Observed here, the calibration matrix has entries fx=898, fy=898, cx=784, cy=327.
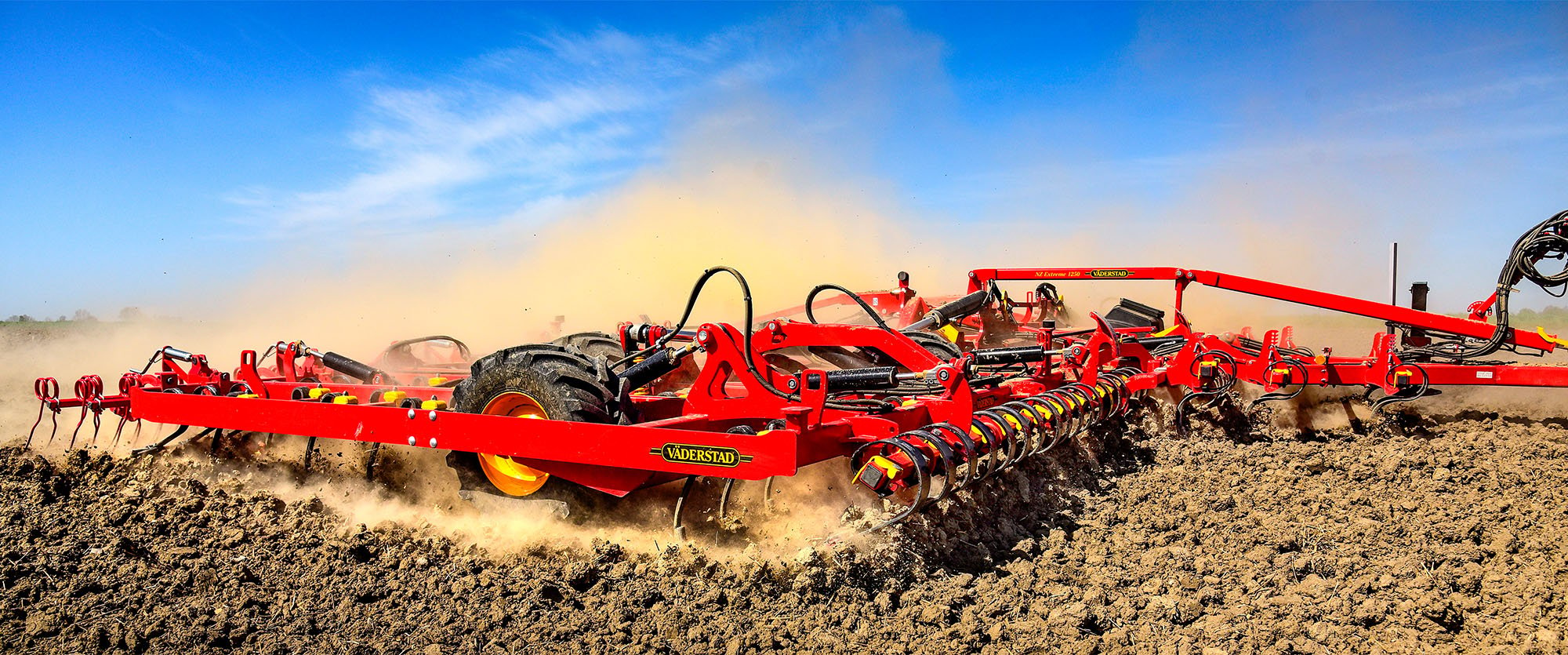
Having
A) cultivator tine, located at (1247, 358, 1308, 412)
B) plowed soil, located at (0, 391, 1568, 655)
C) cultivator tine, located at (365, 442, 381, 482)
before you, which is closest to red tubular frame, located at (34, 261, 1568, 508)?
cultivator tine, located at (1247, 358, 1308, 412)

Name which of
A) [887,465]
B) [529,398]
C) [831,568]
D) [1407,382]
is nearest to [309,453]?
[529,398]

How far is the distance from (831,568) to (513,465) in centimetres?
242

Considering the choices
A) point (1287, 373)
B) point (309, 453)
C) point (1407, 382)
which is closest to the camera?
point (309, 453)

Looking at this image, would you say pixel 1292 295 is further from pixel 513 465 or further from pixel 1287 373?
pixel 513 465

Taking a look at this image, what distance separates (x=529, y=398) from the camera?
5258 mm

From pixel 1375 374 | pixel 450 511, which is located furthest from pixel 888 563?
pixel 1375 374

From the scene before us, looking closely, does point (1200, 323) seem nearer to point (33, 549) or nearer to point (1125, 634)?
point (1125, 634)

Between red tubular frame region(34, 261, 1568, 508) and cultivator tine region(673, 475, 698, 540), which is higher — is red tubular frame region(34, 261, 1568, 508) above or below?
above

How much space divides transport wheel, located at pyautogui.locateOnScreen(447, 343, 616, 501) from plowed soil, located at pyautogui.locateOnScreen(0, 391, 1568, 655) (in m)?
0.25

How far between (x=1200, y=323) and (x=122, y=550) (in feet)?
64.6

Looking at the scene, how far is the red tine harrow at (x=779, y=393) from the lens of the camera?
4309mm

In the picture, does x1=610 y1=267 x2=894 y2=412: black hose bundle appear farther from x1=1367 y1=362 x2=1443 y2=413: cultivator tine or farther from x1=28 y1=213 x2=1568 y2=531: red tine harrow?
x1=1367 y1=362 x2=1443 y2=413: cultivator tine

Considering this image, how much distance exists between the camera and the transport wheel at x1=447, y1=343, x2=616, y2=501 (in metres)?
5.05

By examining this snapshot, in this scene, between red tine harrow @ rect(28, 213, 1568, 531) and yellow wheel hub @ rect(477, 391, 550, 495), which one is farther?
yellow wheel hub @ rect(477, 391, 550, 495)
